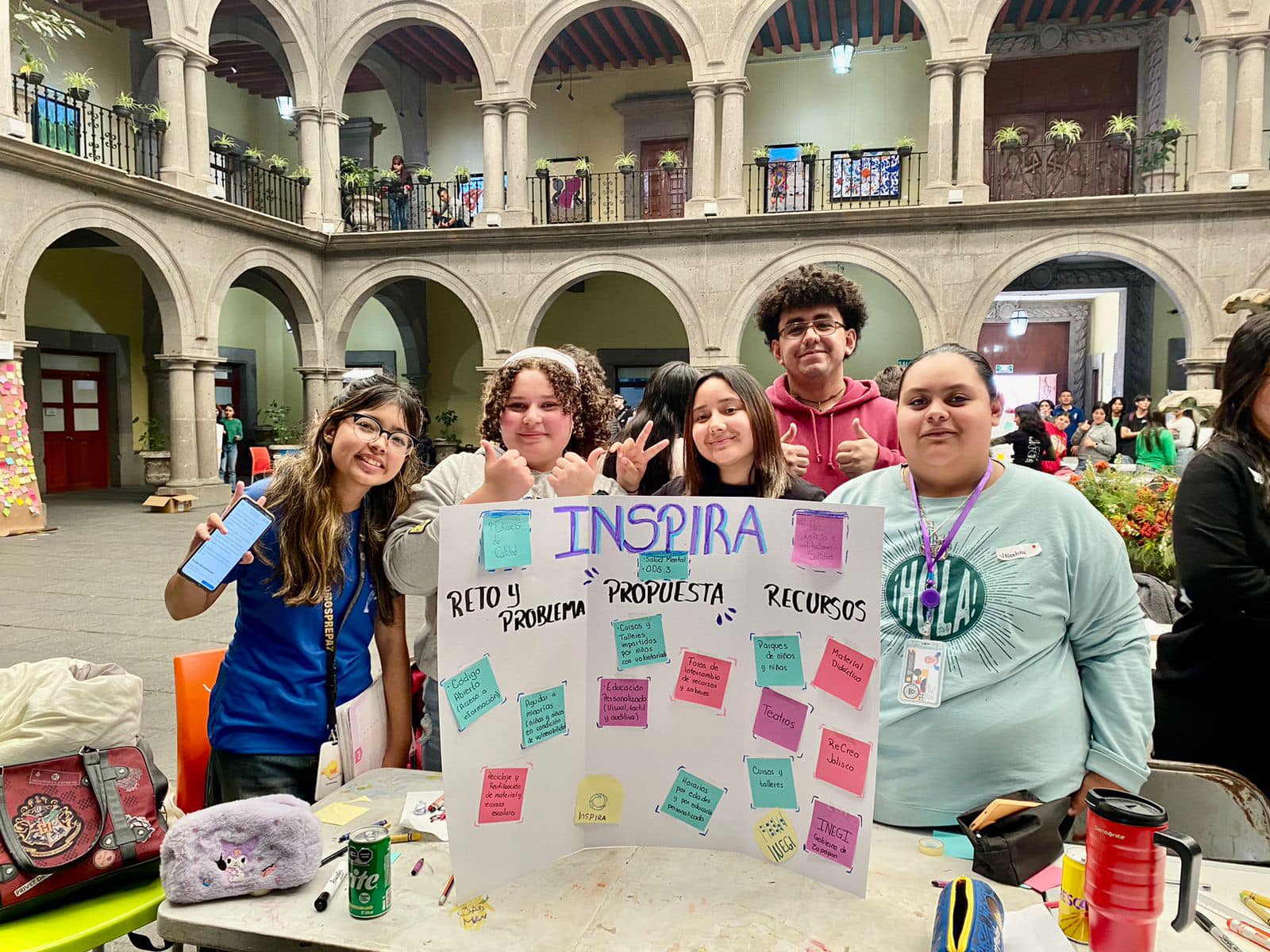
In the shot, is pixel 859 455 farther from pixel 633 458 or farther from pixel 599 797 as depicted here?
pixel 599 797

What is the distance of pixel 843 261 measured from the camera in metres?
12.4

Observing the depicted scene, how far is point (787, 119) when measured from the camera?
52.7 feet

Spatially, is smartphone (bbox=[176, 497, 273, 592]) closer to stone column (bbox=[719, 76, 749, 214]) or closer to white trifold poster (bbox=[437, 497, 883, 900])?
white trifold poster (bbox=[437, 497, 883, 900])

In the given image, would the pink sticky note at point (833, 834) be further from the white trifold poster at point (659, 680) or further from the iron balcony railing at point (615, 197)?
the iron balcony railing at point (615, 197)

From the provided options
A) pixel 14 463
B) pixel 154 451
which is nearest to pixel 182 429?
pixel 14 463

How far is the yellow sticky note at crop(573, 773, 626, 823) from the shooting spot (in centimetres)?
158

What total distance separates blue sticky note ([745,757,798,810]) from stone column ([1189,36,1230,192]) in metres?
12.9

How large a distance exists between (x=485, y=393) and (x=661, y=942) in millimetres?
1446

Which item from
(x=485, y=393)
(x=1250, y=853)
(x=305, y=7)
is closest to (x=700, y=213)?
(x=305, y=7)

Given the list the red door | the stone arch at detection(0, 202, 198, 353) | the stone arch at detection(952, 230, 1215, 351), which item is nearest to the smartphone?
the stone arch at detection(0, 202, 198, 353)

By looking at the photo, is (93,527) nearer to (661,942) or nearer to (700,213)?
(700,213)

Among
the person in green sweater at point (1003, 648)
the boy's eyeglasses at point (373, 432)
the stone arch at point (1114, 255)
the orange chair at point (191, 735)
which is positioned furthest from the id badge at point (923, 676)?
the stone arch at point (1114, 255)

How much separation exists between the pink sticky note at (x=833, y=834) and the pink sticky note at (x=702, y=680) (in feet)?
0.84

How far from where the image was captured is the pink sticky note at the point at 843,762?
143 centimetres
